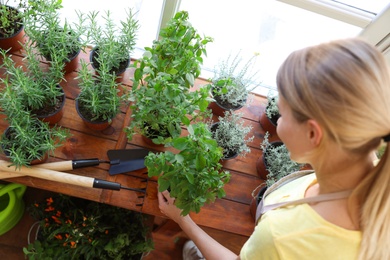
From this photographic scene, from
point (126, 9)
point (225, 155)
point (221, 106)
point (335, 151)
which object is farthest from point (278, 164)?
point (126, 9)

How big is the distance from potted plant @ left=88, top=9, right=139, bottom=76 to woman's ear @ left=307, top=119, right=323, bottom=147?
0.89 metres

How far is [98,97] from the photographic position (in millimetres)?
1426

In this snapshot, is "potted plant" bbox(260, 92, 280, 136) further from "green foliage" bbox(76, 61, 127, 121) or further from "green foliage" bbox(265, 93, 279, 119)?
"green foliage" bbox(76, 61, 127, 121)

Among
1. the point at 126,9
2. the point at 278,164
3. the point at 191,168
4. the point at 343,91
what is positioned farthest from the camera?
the point at 126,9

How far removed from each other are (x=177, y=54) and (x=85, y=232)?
37.9 inches

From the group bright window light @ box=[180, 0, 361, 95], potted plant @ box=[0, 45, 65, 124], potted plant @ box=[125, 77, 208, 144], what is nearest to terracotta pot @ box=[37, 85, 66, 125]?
potted plant @ box=[0, 45, 65, 124]

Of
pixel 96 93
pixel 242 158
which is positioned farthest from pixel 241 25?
pixel 96 93

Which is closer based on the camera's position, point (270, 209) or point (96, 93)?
point (270, 209)

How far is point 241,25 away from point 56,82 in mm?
1221

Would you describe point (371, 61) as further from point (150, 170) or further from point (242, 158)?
point (242, 158)

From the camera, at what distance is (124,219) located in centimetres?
173

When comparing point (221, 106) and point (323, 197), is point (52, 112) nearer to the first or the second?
point (221, 106)

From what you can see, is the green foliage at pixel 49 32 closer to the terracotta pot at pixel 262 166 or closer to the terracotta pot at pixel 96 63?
the terracotta pot at pixel 96 63

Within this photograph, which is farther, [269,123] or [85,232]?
[269,123]
